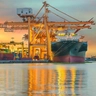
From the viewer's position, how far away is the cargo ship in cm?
12031

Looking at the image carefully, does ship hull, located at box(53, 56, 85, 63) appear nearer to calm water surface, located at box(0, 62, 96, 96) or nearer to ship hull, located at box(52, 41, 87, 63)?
ship hull, located at box(52, 41, 87, 63)

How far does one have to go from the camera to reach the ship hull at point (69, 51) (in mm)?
120062

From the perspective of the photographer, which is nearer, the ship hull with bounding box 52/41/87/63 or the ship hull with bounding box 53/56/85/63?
the ship hull with bounding box 53/56/85/63

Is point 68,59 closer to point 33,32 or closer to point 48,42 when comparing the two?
point 48,42

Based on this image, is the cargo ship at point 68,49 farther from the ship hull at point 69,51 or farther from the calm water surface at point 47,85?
the calm water surface at point 47,85

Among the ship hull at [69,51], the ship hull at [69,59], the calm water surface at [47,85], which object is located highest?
the ship hull at [69,51]

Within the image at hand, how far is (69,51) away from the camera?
394ft

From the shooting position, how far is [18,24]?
391ft

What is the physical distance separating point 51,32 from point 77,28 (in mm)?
22172

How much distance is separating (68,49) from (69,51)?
114 centimetres

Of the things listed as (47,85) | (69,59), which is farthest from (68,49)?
(47,85)

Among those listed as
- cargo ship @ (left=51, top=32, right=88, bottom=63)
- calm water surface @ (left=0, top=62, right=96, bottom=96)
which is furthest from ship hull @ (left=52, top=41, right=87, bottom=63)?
calm water surface @ (left=0, top=62, right=96, bottom=96)

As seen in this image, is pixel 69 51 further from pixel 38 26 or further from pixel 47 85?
pixel 47 85

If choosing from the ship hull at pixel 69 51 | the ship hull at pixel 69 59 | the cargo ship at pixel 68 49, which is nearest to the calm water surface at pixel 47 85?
the ship hull at pixel 69 59
